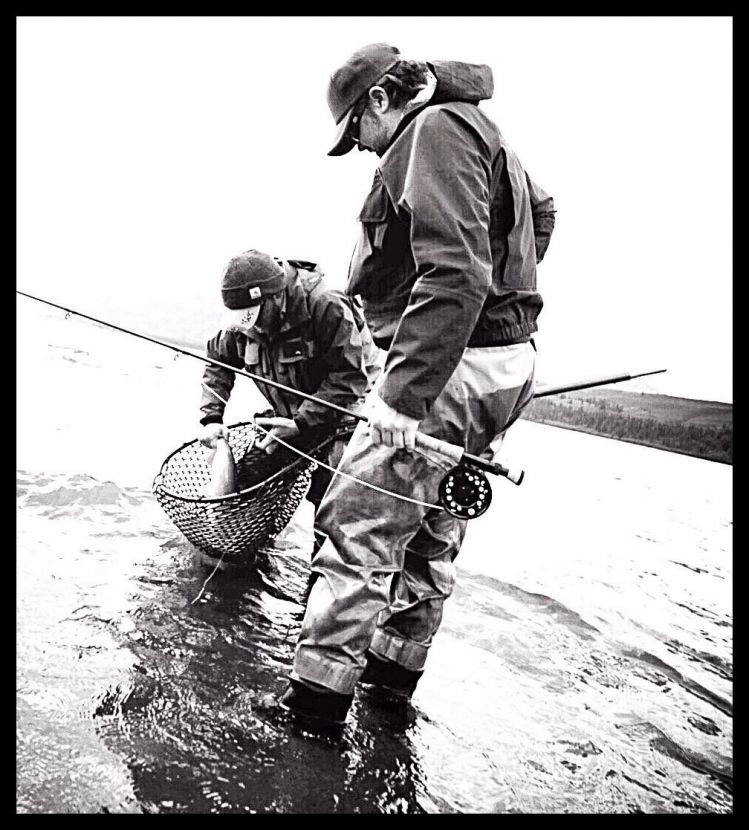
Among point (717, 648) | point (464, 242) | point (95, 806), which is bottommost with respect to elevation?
point (717, 648)

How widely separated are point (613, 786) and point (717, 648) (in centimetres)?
138

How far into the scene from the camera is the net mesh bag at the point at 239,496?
8.50 ft

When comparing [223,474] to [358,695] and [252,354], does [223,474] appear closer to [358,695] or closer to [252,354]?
[252,354]

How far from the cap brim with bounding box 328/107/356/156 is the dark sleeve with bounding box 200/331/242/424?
1302 mm

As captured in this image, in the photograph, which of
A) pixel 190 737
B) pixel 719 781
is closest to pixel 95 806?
pixel 190 737

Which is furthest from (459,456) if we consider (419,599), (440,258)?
(419,599)

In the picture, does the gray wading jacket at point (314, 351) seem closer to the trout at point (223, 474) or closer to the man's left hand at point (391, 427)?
the trout at point (223, 474)

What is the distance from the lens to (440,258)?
1.64 m

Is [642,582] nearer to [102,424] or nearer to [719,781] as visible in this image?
[719,781]

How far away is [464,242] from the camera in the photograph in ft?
5.38

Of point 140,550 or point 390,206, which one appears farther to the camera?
point 140,550

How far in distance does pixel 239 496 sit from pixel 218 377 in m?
0.84

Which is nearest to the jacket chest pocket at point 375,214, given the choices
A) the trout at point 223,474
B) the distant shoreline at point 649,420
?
the trout at point 223,474

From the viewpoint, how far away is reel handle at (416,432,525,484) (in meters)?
1.78
